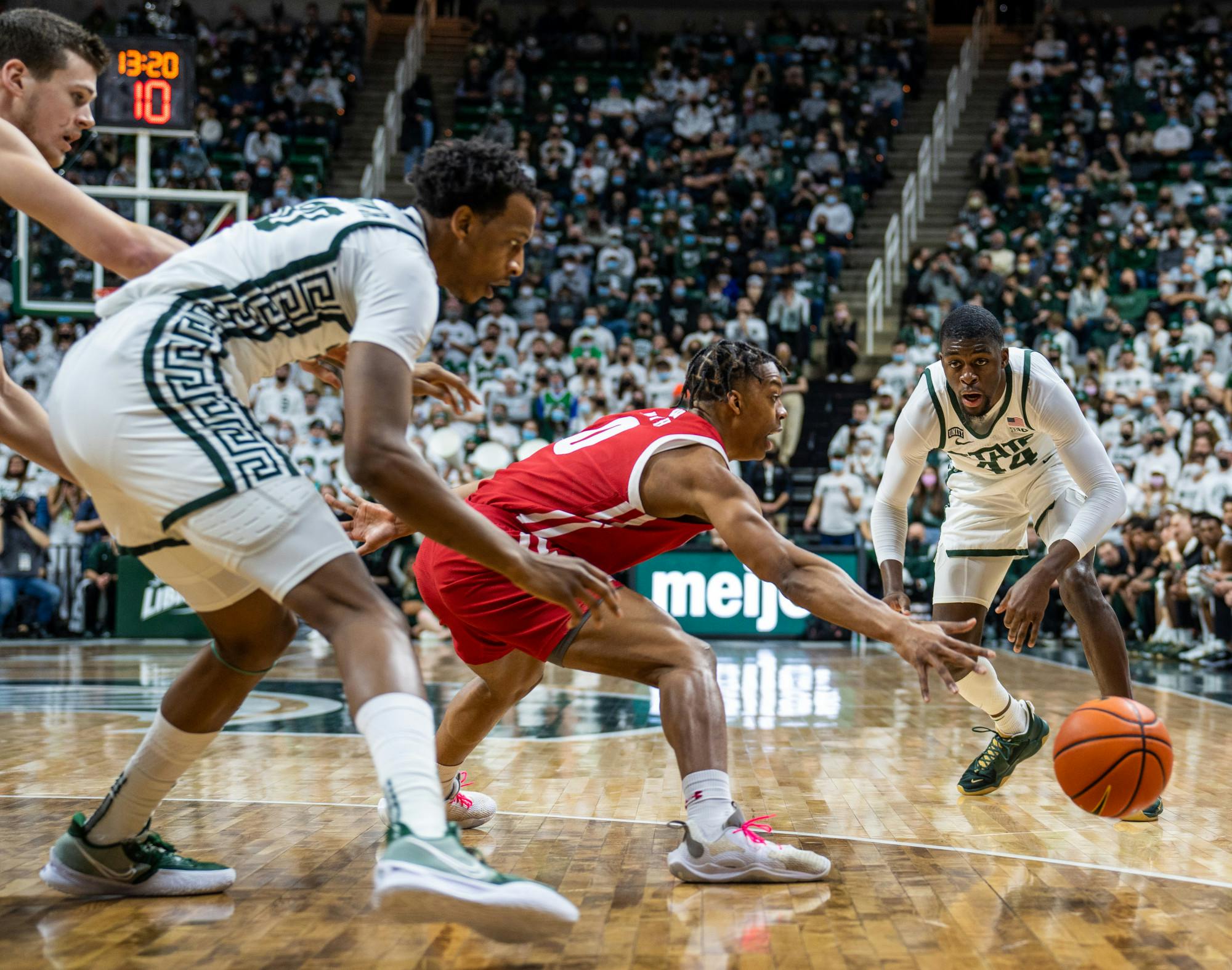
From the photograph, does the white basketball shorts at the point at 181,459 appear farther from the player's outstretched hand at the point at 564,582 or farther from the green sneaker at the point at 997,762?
the green sneaker at the point at 997,762

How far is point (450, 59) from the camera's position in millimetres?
26219

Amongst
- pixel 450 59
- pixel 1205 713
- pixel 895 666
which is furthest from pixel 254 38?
pixel 1205 713

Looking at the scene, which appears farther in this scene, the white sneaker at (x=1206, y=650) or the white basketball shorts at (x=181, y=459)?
the white sneaker at (x=1206, y=650)

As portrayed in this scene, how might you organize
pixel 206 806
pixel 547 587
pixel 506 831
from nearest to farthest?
pixel 547 587 → pixel 506 831 → pixel 206 806

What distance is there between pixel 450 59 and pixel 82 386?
24.9 m

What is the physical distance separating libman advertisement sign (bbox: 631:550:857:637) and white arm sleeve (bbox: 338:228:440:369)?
10379 millimetres

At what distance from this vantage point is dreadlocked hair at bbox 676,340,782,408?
4.20 m

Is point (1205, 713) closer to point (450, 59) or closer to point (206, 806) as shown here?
point (206, 806)

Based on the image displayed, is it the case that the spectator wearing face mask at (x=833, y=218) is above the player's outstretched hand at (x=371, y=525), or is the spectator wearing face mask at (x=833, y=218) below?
above

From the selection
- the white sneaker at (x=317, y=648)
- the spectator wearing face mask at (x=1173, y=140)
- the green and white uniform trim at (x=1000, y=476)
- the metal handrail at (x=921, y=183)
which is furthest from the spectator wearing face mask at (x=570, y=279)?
the green and white uniform trim at (x=1000, y=476)

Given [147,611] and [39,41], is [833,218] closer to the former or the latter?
[147,611]

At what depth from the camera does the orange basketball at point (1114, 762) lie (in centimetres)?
393

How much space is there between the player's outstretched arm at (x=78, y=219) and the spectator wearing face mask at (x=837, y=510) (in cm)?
1196

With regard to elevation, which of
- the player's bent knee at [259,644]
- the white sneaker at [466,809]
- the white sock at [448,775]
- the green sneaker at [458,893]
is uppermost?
the player's bent knee at [259,644]
